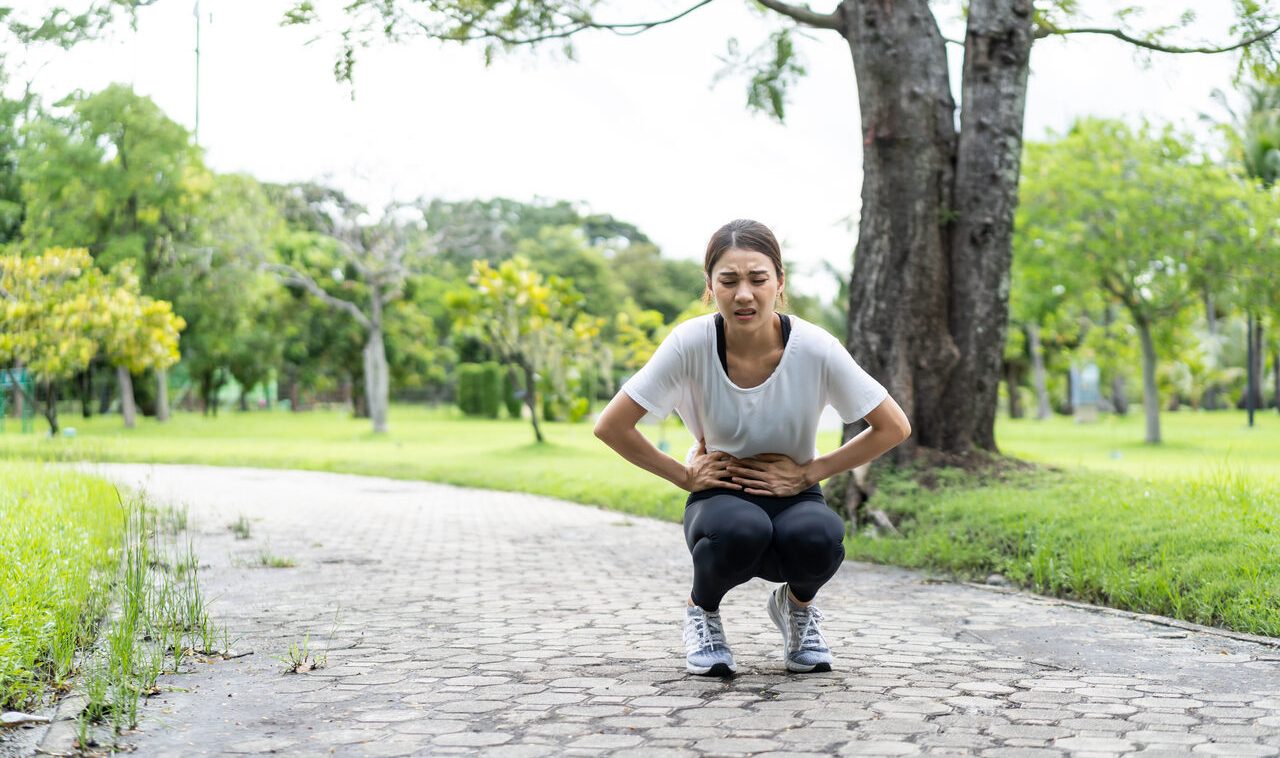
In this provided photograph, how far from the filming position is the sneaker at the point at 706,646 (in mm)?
4211

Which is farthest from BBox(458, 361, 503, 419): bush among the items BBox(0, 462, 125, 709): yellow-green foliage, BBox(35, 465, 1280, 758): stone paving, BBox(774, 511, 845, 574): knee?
BBox(774, 511, 845, 574): knee

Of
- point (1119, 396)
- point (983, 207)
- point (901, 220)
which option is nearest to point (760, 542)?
point (901, 220)

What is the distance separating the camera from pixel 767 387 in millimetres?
4180

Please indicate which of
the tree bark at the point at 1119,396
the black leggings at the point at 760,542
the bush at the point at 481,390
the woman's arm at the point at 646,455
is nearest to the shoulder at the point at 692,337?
the woman's arm at the point at 646,455

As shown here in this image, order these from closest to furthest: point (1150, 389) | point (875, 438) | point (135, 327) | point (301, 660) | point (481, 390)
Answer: point (875, 438)
point (301, 660)
point (1150, 389)
point (135, 327)
point (481, 390)

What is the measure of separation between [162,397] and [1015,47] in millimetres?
32774

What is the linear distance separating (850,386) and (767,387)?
279mm

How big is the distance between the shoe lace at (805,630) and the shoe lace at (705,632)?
26 cm

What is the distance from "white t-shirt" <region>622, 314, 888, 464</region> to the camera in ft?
13.7

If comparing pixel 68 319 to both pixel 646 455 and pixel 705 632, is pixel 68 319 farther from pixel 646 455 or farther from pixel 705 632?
pixel 705 632

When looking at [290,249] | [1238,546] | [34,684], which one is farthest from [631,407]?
[290,249]

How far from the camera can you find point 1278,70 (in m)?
9.30

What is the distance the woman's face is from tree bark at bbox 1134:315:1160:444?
1877 centimetres

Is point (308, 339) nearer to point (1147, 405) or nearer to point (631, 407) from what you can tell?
point (1147, 405)
